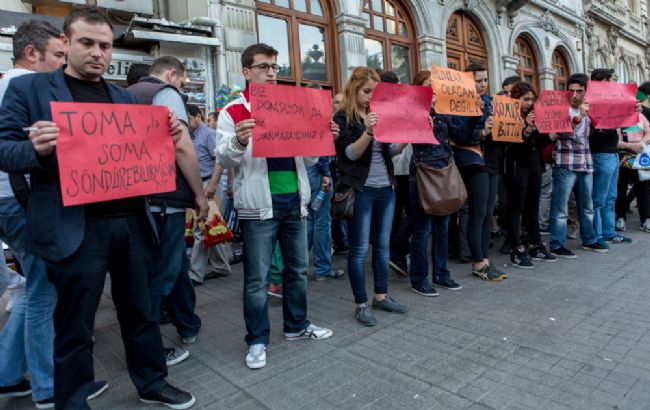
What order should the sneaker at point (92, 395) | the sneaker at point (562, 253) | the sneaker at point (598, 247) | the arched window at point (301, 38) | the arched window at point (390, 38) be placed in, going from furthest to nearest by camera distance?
the arched window at point (390, 38), the arched window at point (301, 38), the sneaker at point (598, 247), the sneaker at point (562, 253), the sneaker at point (92, 395)

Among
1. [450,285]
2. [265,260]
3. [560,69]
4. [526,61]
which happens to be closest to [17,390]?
[265,260]

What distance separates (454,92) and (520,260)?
2304 mm

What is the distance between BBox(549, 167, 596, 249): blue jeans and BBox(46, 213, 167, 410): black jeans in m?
4.94

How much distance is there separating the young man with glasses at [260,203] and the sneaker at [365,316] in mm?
679

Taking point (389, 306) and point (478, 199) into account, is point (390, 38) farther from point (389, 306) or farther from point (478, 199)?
point (389, 306)

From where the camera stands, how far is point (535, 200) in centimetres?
530

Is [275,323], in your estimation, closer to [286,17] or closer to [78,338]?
[78,338]

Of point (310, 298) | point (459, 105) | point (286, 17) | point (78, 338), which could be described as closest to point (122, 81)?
point (286, 17)

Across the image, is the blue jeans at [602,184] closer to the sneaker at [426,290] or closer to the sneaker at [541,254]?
the sneaker at [541,254]

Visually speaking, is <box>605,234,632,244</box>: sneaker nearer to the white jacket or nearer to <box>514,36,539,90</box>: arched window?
the white jacket

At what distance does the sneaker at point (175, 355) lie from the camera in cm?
300

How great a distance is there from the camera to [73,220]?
207 cm

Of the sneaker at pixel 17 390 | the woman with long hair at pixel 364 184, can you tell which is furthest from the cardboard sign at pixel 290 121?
the sneaker at pixel 17 390

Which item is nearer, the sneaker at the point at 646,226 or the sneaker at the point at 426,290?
the sneaker at the point at 426,290
